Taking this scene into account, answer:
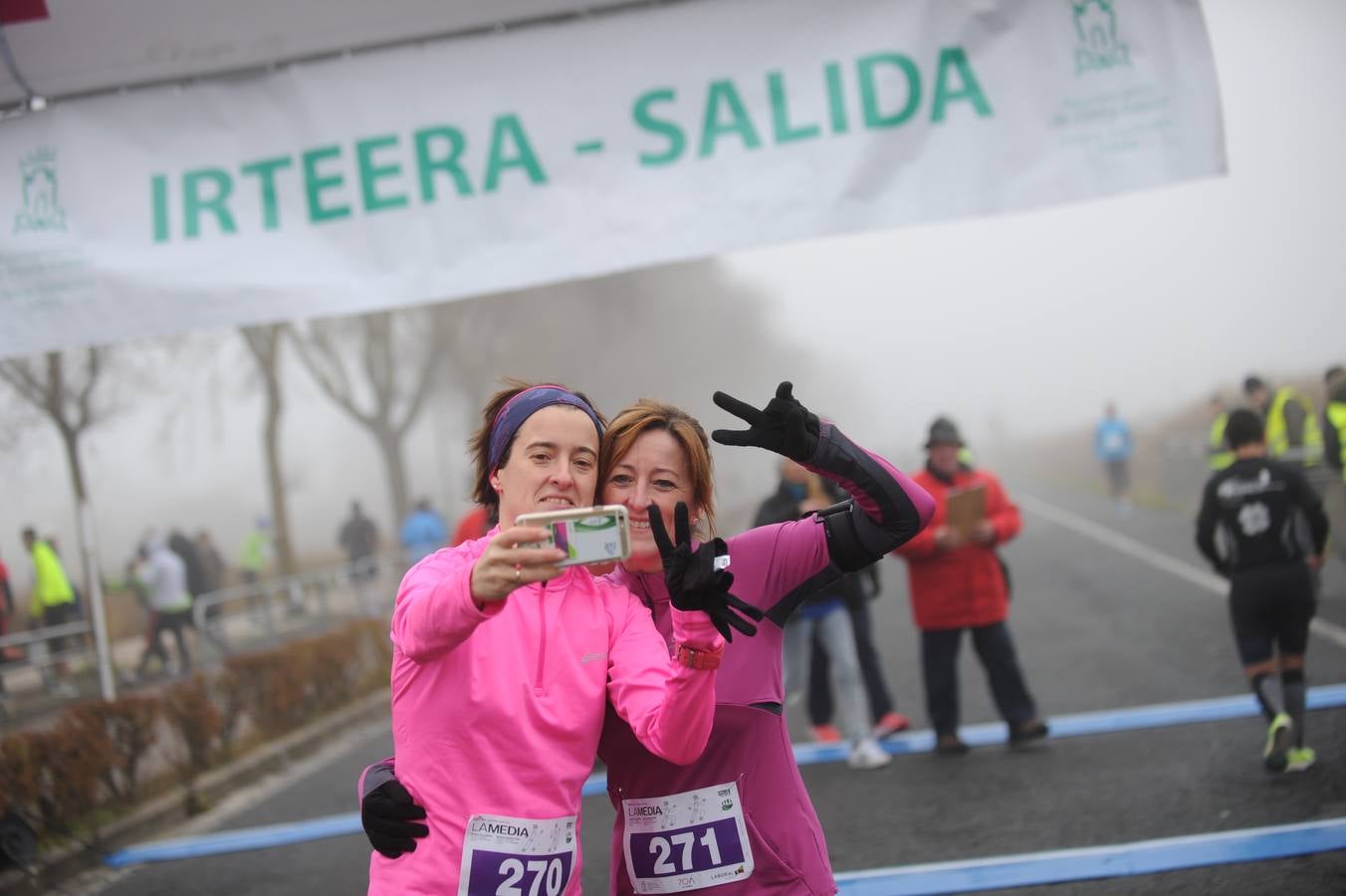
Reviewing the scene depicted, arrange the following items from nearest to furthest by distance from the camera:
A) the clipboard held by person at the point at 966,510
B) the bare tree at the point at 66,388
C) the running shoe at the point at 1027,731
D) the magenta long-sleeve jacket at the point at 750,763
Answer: the magenta long-sleeve jacket at the point at 750,763, the running shoe at the point at 1027,731, the clipboard held by person at the point at 966,510, the bare tree at the point at 66,388

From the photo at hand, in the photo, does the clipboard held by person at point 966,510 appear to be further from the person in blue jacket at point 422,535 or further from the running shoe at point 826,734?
the person in blue jacket at point 422,535

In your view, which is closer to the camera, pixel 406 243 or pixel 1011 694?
pixel 406 243

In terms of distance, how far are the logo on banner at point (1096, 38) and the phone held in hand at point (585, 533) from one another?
6.72 ft

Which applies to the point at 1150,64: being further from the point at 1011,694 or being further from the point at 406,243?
the point at 1011,694

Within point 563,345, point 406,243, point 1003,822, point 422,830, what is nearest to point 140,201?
point 406,243

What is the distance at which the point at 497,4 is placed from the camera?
3.25 metres

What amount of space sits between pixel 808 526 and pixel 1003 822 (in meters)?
3.77

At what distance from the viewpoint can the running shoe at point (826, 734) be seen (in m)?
8.16

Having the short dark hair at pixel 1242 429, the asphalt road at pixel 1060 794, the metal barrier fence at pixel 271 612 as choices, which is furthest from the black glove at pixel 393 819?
the metal barrier fence at pixel 271 612

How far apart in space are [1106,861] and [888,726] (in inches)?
125

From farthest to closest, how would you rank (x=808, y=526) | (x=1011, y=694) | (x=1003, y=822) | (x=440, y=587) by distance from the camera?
(x=1011, y=694) → (x=1003, y=822) → (x=808, y=526) → (x=440, y=587)

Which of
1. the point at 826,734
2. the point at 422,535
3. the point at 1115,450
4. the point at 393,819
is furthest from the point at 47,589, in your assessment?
the point at 1115,450

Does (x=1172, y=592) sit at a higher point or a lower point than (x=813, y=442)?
lower

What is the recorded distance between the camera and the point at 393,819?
2230 millimetres
